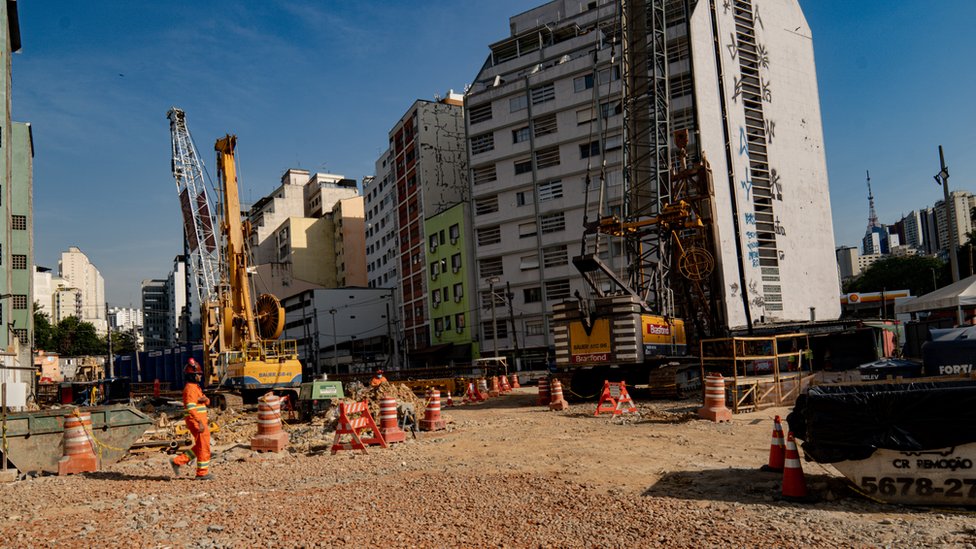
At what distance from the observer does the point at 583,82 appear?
178 ft

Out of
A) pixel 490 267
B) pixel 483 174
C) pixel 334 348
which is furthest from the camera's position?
pixel 334 348

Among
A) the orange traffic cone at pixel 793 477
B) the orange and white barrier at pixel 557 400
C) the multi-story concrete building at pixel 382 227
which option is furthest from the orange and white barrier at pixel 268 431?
the multi-story concrete building at pixel 382 227

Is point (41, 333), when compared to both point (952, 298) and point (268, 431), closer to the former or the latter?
point (268, 431)

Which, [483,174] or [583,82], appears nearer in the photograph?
[583,82]

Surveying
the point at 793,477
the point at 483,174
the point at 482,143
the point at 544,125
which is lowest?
the point at 793,477

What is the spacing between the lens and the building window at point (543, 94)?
55594 mm

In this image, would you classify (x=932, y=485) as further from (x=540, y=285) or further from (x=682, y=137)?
(x=540, y=285)

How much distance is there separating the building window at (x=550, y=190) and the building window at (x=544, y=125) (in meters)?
3.95

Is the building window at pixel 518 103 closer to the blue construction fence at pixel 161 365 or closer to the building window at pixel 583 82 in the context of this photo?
the building window at pixel 583 82

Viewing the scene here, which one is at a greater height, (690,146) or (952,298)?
(690,146)

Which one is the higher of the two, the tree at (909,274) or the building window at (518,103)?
the building window at (518,103)

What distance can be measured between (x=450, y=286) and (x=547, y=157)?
46.9ft

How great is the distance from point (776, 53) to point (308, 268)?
69863mm

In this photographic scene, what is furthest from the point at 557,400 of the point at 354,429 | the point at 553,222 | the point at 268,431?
the point at 553,222
